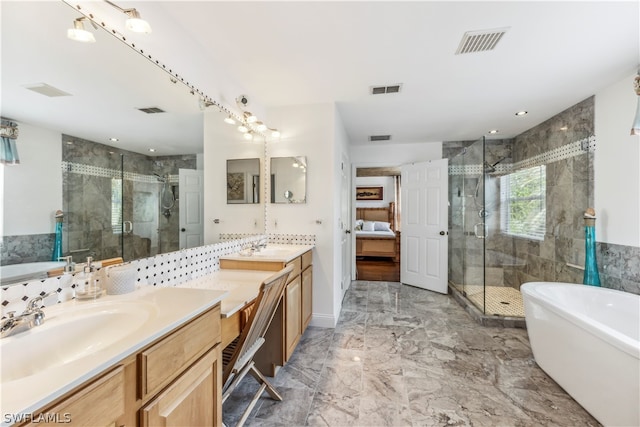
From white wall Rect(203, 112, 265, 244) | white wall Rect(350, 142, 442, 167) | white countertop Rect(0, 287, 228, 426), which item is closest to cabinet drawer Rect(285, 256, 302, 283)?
white wall Rect(203, 112, 265, 244)

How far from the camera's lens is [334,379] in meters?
1.97

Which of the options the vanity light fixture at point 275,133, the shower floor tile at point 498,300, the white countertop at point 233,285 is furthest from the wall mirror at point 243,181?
the shower floor tile at point 498,300

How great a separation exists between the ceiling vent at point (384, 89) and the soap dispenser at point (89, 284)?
97.8 inches

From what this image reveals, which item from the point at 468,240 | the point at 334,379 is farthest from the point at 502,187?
the point at 334,379

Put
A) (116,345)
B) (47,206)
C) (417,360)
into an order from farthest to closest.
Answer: (417,360)
(47,206)
(116,345)

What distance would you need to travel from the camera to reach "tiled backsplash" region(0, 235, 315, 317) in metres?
0.94

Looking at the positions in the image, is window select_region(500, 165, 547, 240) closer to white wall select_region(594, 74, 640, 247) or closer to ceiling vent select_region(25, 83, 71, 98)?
white wall select_region(594, 74, 640, 247)

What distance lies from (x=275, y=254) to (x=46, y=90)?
5.97 feet

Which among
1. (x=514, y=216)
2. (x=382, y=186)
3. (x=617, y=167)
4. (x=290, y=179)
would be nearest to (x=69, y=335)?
(x=290, y=179)

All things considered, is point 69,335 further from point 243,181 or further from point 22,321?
point 243,181

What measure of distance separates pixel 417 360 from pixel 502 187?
10.2 feet

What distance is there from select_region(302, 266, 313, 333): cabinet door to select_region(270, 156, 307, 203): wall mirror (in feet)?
2.61

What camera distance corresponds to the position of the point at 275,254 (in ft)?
8.21

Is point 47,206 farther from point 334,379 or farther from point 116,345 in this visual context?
point 334,379
